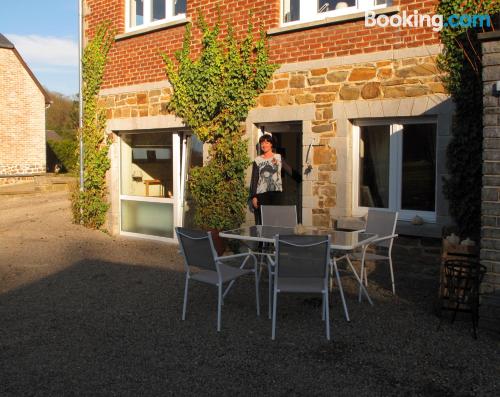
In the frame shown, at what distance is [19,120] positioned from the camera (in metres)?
28.2

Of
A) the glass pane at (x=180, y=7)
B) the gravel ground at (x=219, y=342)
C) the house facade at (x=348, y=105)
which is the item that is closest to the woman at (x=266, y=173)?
the house facade at (x=348, y=105)

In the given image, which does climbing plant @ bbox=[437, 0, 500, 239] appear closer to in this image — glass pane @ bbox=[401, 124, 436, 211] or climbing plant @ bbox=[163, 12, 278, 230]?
glass pane @ bbox=[401, 124, 436, 211]

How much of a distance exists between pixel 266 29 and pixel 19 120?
23009 millimetres

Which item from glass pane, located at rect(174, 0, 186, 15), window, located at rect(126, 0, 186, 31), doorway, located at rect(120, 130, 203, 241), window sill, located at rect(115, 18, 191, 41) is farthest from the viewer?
doorway, located at rect(120, 130, 203, 241)

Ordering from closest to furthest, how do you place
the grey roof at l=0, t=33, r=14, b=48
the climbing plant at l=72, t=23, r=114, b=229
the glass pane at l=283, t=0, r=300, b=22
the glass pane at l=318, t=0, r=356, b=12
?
1. the glass pane at l=318, t=0, r=356, b=12
2. the glass pane at l=283, t=0, r=300, b=22
3. the climbing plant at l=72, t=23, r=114, b=229
4. the grey roof at l=0, t=33, r=14, b=48

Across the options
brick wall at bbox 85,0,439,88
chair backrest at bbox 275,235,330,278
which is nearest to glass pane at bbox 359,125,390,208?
brick wall at bbox 85,0,439,88

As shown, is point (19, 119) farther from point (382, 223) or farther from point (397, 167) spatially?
point (382, 223)

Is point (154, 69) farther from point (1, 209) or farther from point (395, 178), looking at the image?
point (1, 209)

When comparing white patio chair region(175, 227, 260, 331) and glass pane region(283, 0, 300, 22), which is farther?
glass pane region(283, 0, 300, 22)

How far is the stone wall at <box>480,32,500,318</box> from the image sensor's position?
507 cm

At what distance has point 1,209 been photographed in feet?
54.6

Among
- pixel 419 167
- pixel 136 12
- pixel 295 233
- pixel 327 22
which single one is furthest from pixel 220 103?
pixel 295 233

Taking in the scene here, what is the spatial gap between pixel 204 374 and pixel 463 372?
6.43 ft

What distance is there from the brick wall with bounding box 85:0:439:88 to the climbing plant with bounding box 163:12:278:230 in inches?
9.3
